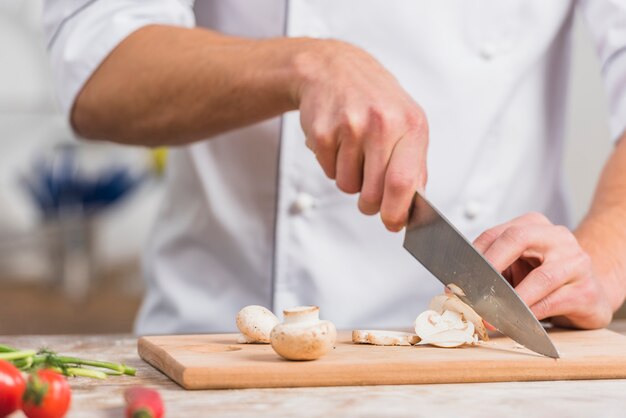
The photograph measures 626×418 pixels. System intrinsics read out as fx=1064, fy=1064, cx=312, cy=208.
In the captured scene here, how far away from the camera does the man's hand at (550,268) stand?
117 centimetres

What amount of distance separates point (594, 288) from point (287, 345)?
44 cm

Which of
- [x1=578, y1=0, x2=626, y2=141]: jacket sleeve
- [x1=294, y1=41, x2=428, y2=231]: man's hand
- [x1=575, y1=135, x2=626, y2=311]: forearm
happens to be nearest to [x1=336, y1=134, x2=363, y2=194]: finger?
[x1=294, y1=41, x2=428, y2=231]: man's hand

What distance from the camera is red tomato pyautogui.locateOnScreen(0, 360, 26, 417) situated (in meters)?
0.80

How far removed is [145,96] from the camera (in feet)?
4.41

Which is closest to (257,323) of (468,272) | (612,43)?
(468,272)

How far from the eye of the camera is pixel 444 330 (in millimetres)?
1085

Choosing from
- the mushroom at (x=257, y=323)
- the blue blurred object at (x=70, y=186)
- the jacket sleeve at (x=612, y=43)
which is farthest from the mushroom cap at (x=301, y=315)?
the blue blurred object at (x=70, y=186)

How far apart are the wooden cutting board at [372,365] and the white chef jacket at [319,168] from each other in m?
0.34

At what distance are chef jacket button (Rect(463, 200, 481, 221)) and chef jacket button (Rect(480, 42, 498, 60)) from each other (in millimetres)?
202

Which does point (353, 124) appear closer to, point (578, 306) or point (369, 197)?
point (369, 197)

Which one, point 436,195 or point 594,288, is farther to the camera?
point 436,195

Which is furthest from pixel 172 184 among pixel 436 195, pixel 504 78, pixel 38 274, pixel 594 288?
pixel 38 274

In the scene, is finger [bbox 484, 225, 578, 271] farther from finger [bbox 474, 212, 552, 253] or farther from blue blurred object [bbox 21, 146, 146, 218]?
blue blurred object [bbox 21, 146, 146, 218]

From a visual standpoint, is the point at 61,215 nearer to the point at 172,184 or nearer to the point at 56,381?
the point at 172,184
